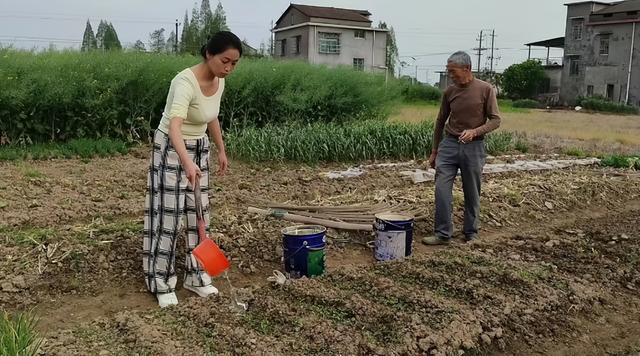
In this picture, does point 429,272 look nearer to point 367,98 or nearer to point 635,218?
point 635,218

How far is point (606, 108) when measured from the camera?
31.1 metres

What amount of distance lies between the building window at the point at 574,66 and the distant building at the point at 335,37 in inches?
456

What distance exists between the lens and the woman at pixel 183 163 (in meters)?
3.33

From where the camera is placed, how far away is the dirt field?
298 cm

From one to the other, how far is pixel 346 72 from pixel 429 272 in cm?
939

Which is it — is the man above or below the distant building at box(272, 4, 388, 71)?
below

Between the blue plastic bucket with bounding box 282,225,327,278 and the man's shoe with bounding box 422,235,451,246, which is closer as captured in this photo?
the blue plastic bucket with bounding box 282,225,327,278

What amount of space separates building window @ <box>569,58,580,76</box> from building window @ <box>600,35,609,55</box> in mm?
2002

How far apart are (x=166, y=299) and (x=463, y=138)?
8.03ft

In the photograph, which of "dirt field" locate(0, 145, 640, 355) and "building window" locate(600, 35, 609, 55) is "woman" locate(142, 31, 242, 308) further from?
"building window" locate(600, 35, 609, 55)

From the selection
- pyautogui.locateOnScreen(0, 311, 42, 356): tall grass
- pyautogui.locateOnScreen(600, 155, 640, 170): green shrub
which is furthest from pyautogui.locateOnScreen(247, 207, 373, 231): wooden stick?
pyautogui.locateOnScreen(600, 155, 640, 170): green shrub

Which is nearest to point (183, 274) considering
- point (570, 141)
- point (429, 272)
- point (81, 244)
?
point (81, 244)

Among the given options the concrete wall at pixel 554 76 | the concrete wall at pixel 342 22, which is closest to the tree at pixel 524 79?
the concrete wall at pixel 554 76

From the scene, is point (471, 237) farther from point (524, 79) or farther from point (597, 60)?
point (524, 79)
